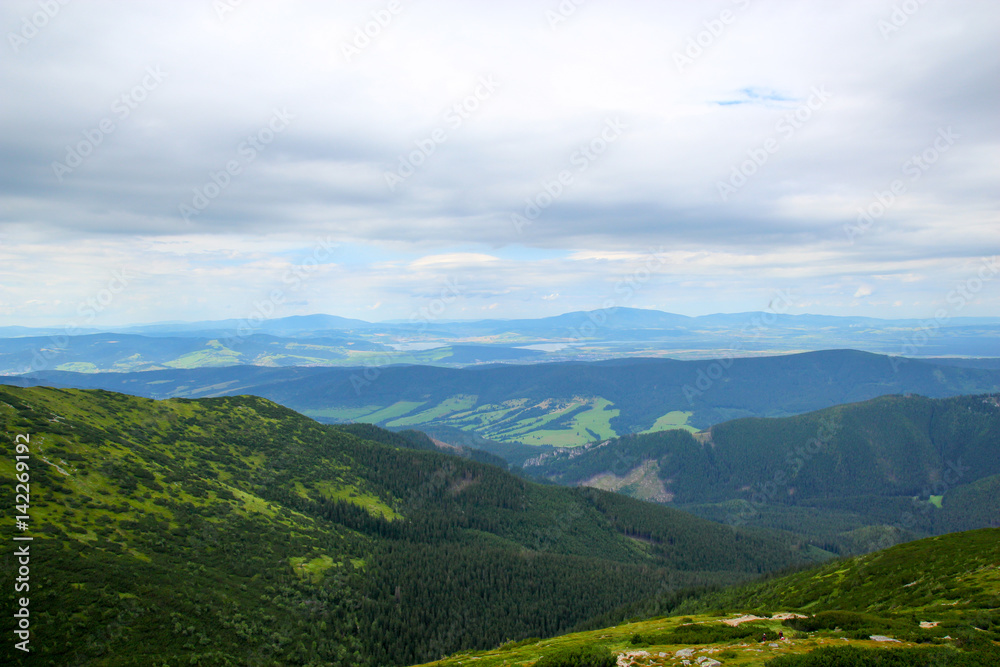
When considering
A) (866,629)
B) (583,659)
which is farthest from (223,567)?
(866,629)

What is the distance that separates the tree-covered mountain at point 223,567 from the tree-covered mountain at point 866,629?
50031 mm

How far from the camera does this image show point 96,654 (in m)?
73.8

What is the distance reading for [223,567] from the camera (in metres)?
116

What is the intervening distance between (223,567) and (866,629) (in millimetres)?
125307

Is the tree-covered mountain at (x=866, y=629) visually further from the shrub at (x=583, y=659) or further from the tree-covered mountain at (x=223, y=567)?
the tree-covered mountain at (x=223, y=567)

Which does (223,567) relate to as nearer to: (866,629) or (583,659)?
(583,659)

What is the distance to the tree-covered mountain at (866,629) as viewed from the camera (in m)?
34.8

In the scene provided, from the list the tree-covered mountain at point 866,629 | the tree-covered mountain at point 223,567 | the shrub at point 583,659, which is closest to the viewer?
the tree-covered mountain at point 866,629

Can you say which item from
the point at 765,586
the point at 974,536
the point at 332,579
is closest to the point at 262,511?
the point at 332,579

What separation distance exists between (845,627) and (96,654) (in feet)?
329

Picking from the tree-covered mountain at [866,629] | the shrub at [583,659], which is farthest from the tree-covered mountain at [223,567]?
the shrub at [583,659]

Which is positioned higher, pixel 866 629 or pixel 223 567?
pixel 866 629

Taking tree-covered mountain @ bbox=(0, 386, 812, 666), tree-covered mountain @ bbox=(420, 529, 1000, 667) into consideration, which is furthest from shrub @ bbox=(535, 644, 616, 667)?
tree-covered mountain @ bbox=(0, 386, 812, 666)

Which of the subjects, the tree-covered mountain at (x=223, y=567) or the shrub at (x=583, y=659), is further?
the tree-covered mountain at (x=223, y=567)
